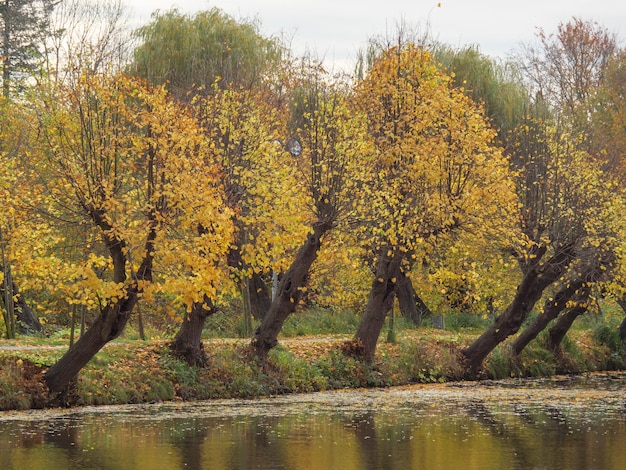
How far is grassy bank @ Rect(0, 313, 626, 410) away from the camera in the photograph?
27.6m

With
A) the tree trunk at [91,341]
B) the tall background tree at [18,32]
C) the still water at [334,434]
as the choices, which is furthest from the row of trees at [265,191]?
the tall background tree at [18,32]

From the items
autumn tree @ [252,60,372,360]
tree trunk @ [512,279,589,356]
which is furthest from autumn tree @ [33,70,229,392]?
tree trunk @ [512,279,589,356]

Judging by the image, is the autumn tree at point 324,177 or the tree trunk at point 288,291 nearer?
the autumn tree at point 324,177

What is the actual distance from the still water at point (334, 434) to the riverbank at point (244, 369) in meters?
0.98

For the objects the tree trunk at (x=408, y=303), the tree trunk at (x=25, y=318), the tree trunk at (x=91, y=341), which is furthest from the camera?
the tree trunk at (x=408, y=303)

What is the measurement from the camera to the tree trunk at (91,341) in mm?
25781

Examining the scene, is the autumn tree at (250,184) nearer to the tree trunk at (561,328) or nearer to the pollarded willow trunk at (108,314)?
the pollarded willow trunk at (108,314)

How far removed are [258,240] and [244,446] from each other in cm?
1014

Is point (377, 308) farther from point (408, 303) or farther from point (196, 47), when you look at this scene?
point (196, 47)

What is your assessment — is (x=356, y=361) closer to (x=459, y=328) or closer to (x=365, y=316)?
(x=365, y=316)

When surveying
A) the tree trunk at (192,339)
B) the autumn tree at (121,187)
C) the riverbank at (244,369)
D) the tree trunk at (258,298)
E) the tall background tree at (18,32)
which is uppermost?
the tall background tree at (18,32)

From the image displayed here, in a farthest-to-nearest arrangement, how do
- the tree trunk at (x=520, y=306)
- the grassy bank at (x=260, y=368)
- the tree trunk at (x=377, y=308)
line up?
the tree trunk at (x=520, y=306), the tree trunk at (x=377, y=308), the grassy bank at (x=260, y=368)

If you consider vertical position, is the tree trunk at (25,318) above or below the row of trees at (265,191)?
below

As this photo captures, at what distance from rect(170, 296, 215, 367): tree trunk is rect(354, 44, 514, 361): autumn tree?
18.6ft
